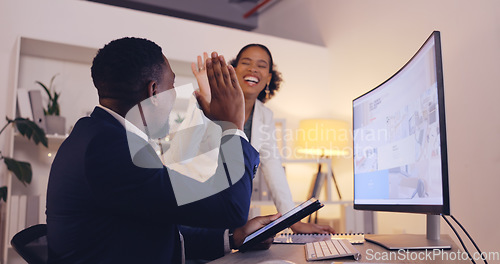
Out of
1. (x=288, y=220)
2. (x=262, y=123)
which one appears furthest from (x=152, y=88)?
(x=262, y=123)

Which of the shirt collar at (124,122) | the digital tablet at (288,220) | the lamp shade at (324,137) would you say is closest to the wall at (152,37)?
the lamp shade at (324,137)

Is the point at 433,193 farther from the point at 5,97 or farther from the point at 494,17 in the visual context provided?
the point at 5,97

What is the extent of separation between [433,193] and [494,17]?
189cm

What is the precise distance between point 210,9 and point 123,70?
4.28 meters

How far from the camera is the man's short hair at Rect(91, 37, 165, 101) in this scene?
0.96 meters

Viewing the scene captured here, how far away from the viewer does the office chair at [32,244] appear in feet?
2.95

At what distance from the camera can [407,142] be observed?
111 cm

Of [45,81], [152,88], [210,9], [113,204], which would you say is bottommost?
[113,204]

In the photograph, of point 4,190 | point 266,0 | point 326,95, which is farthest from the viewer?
point 266,0

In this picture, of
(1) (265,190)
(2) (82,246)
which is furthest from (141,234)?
(1) (265,190)

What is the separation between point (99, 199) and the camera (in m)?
0.84

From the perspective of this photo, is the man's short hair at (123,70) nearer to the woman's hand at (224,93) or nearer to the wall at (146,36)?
the woman's hand at (224,93)

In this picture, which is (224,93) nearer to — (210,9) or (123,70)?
(123,70)

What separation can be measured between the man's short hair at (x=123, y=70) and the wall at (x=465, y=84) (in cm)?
205
